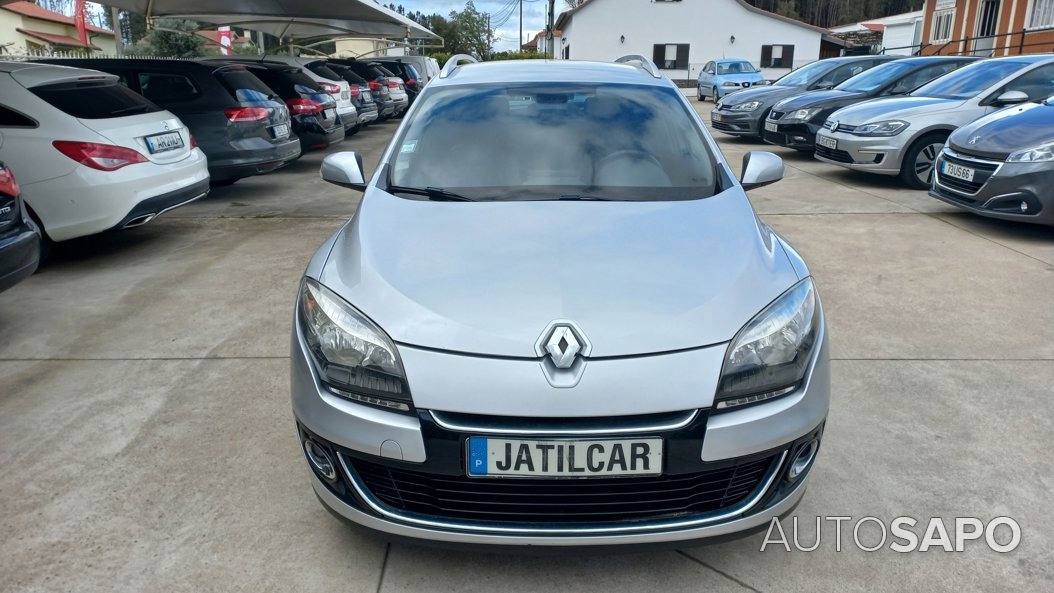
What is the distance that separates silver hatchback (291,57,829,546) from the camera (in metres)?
1.95

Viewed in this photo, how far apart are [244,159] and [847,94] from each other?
8.23 meters

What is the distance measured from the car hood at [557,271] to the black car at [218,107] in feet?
19.8

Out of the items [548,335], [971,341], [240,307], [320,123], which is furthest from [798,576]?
[320,123]

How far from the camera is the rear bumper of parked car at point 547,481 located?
77.5 inches

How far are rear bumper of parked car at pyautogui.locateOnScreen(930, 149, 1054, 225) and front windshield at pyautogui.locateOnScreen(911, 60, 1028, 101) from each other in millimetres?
2628

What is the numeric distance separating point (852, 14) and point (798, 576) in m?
85.2

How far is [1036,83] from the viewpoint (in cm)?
809

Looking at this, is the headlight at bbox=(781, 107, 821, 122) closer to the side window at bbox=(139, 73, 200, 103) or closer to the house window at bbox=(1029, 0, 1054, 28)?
the side window at bbox=(139, 73, 200, 103)

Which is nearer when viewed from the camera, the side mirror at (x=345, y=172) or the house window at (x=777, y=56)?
the side mirror at (x=345, y=172)

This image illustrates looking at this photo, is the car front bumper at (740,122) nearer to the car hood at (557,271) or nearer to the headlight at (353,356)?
the car hood at (557,271)

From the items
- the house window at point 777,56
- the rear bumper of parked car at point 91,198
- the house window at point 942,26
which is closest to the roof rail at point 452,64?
the rear bumper of parked car at point 91,198

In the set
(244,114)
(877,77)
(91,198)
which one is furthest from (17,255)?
(877,77)

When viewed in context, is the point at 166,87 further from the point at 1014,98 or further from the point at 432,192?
the point at 1014,98

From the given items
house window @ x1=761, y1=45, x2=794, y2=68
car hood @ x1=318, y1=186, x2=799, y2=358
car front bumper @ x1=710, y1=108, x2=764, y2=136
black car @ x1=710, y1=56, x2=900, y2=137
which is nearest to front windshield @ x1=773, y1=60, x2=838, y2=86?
black car @ x1=710, y1=56, x2=900, y2=137
